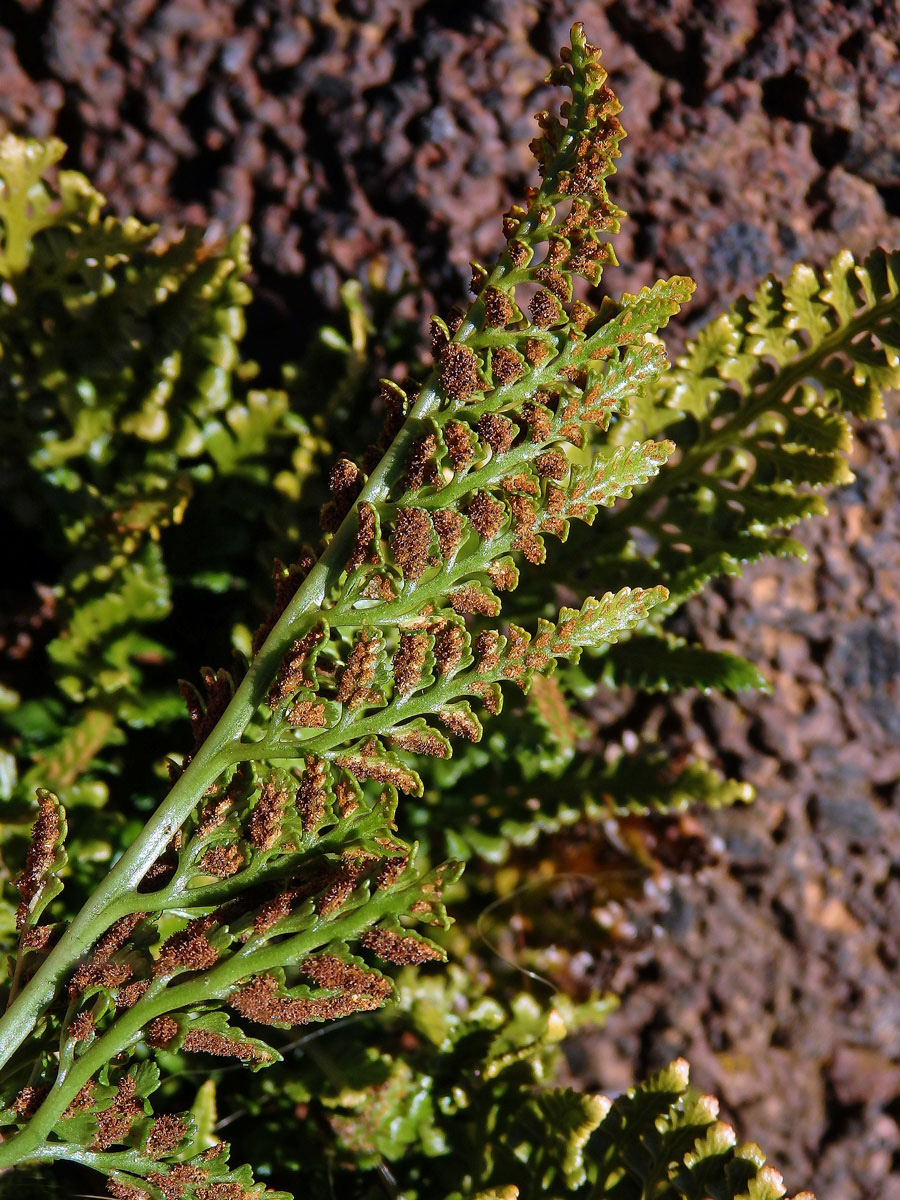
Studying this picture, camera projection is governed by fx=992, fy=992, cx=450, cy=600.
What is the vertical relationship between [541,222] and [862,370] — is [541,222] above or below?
above

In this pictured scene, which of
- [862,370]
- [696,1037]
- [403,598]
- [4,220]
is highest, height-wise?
A: [4,220]

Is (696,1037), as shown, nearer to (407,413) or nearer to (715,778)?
(715,778)

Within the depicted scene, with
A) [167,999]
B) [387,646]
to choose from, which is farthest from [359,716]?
[167,999]

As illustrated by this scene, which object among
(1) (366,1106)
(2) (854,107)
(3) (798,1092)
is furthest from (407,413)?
(3) (798,1092)

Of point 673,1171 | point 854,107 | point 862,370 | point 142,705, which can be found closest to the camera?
point 673,1171

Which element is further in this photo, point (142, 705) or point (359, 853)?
point (142, 705)

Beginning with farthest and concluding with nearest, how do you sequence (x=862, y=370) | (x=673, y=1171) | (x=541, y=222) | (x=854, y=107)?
(x=854, y=107)
(x=862, y=370)
(x=673, y=1171)
(x=541, y=222)

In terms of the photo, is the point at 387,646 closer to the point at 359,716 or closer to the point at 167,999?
the point at 359,716
